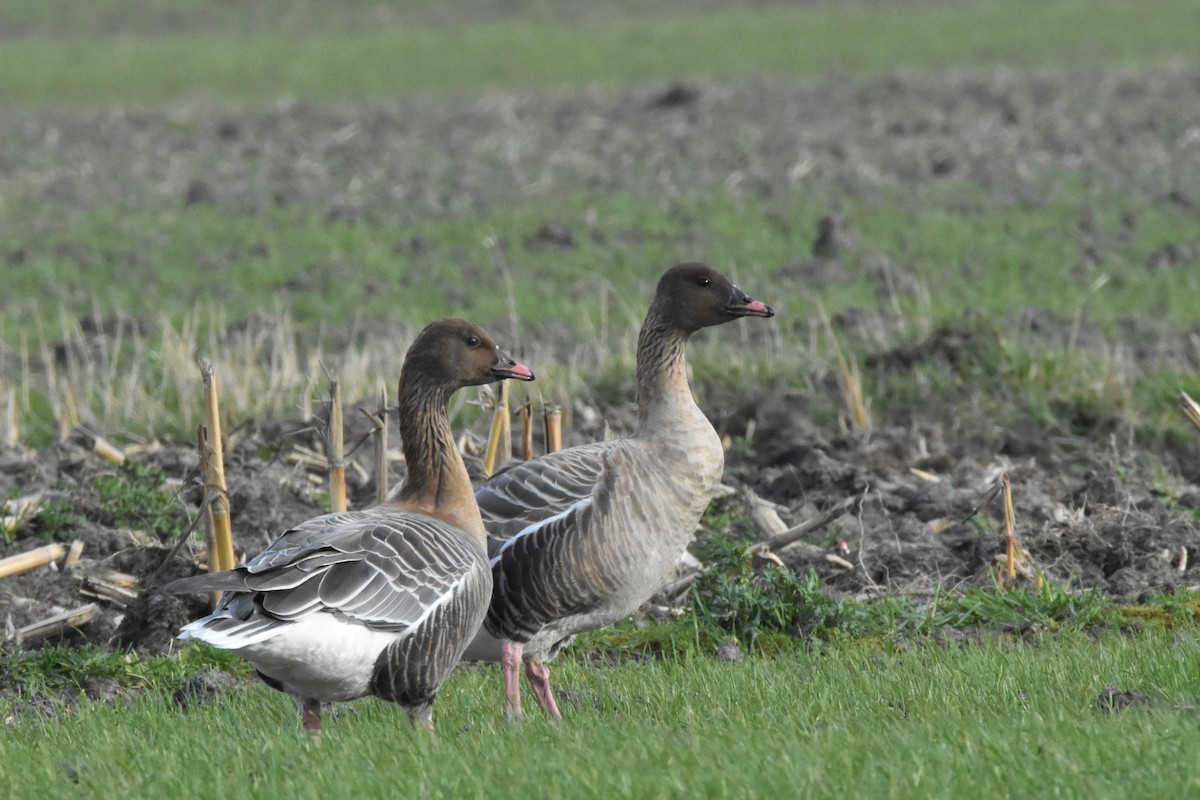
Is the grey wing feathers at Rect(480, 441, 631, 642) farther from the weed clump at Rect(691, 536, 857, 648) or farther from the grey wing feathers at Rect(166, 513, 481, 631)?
the weed clump at Rect(691, 536, 857, 648)

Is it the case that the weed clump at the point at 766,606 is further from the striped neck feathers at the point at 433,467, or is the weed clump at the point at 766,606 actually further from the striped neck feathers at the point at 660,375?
the striped neck feathers at the point at 433,467

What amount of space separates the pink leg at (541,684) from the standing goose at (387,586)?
589mm

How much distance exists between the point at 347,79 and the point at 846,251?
25922 mm

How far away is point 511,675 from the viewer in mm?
7613

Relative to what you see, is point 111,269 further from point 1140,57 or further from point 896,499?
point 1140,57

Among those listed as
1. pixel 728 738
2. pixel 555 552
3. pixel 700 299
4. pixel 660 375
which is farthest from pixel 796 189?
pixel 728 738

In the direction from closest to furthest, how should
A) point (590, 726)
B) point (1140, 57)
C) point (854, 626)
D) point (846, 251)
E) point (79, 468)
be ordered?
point (590, 726) → point (854, 626) → point (79, 468) → point (846, 251) → point (1140, 57)

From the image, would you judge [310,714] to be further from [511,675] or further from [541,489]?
[541,489]

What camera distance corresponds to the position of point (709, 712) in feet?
22.5

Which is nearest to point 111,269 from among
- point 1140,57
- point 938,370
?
point 938,370

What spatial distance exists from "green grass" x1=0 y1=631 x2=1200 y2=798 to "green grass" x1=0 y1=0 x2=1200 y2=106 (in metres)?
30.8

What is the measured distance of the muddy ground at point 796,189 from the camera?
971 centimetres

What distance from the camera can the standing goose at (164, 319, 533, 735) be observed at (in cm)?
641

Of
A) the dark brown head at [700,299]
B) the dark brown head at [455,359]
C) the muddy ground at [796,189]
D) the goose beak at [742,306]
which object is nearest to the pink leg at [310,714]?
the dark brown head at [455,359]
